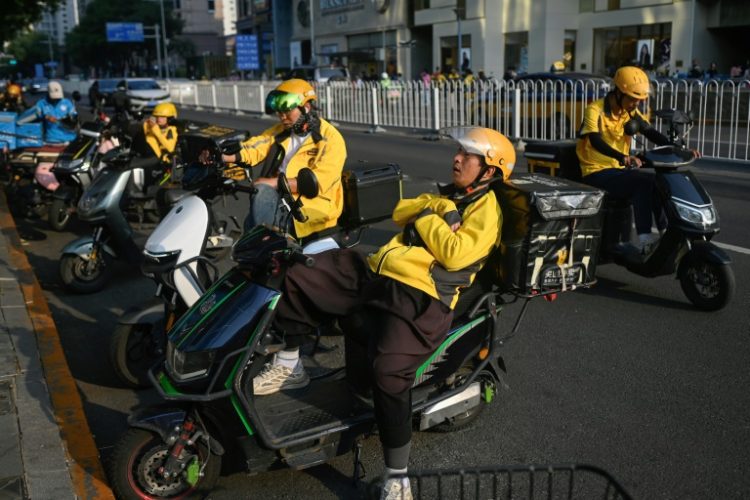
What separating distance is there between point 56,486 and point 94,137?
6.11 m

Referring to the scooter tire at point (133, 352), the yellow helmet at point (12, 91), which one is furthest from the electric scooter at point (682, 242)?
the yellow helmet at point (12, 91)

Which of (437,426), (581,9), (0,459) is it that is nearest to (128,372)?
(0,459)

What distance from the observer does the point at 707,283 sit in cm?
572

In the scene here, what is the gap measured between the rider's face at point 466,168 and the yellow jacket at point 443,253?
0.19m

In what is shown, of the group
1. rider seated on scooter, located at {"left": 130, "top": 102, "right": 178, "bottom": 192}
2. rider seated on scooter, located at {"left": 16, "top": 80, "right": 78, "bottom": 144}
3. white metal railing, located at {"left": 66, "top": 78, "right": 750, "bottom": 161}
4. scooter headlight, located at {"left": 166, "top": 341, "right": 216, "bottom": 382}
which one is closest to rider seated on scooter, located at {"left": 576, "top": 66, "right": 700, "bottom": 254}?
scooter headlight, located at {"left": 166, "top": 341, "right": 216, "bottom": 382}

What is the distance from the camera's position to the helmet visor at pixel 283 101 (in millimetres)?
5289

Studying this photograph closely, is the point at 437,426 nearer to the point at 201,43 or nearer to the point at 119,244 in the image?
the point at 119,244

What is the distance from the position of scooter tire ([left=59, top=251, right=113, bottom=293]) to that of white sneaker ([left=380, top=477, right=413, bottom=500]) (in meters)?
4.32

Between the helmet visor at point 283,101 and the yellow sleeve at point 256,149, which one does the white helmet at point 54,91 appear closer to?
the yellow sleeve at point 256,149

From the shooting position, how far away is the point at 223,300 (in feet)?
11.1

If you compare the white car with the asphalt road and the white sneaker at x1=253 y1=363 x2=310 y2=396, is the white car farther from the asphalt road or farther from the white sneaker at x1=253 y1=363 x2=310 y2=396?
the white sneaker at x1=253 y1=363 x2=310 y2=396

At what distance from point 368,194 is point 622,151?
2361 mm

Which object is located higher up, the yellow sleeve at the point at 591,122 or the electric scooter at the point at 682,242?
the yellow sleeve at the point at 591,122

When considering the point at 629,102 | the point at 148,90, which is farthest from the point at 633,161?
the point at 148,90
